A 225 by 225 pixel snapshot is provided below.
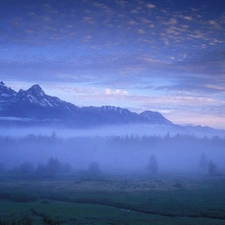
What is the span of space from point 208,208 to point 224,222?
1044cm

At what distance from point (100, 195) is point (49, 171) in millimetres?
72317

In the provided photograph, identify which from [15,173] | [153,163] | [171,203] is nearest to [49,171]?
[15,173]

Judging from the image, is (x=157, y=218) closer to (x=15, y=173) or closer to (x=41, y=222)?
(x=41, y=222)

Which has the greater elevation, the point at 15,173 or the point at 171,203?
the point at 171,203

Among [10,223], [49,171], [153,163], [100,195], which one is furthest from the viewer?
[153,163]

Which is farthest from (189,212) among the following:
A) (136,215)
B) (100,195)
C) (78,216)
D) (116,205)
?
(100,195)

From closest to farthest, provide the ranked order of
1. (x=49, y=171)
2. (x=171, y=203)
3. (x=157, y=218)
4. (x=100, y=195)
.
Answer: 1. (x=157, y=218)
2. (x=171, y=203)
3. (x=100, y=195)
4. (x=49, y=171)

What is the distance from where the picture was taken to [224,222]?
48156 mm

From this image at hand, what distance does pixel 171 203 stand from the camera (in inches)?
2514

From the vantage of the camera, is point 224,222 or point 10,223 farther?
point 224,222

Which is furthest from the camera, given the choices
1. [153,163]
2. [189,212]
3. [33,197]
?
[153,163]

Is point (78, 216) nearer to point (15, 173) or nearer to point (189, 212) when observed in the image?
point (189, 212)

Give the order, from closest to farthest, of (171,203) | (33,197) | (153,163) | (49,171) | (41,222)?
(41,222)
(171,203)
(33,197)
(49,171)
(153,163)

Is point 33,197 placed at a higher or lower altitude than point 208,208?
lower
